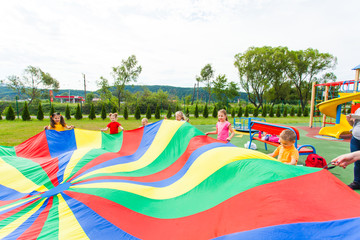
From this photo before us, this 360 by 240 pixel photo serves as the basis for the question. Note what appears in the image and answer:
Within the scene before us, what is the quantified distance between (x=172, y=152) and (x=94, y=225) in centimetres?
157

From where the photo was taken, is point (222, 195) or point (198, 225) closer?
point (198, 225)

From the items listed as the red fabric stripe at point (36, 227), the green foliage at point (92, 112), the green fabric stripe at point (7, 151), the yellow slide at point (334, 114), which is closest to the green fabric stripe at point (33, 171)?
the green fabric stripe at point (7, 151)

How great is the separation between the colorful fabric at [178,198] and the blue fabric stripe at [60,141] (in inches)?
30.1

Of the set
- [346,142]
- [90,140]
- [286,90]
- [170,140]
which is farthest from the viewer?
[286,90]

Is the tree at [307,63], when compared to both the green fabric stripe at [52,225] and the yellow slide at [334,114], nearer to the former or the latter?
the yellow slide at [334,114]

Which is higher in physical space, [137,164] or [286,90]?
[286,90]

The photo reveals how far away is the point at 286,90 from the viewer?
3250cm

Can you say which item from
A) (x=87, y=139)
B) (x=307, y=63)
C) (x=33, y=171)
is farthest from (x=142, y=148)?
(x=307, y=63)

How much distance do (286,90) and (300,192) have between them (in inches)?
1414

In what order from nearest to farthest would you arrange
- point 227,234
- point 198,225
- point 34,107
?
point 227,234, point 198,225, point 34,107

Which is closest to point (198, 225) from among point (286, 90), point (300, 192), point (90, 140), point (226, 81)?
point (300, 192)

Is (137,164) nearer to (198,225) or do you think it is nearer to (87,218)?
(87,218)

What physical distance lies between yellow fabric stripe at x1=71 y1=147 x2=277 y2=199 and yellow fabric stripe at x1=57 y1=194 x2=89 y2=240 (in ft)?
1.02

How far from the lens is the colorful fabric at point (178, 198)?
1122 millimetres
